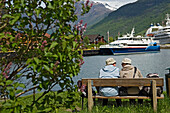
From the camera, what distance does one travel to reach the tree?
2.52m

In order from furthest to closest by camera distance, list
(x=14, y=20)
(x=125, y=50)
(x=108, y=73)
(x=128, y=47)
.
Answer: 1. (x=128, y=47)
2. (x=125, y=50)
3. (x=108, y=73)
4. (x=14, y=20)

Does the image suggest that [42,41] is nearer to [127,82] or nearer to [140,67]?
[127,82]

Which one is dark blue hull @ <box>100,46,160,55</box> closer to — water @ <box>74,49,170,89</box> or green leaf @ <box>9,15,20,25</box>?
water @ <box>74,49,170,89</box>

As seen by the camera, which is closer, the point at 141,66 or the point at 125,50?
the point at 141,66

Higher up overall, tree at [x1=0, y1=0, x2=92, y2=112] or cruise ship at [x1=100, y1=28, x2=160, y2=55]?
cruise ship at [x1=100, y1=28, x2=160, y2=55]

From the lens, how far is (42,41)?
9.61 ft

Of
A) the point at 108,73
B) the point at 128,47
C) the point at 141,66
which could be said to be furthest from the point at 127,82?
the point at 128,47

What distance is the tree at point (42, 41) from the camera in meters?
2.52

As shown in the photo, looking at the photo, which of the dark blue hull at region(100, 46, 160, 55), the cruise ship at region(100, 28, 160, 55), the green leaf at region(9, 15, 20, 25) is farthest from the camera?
the cruise ship at region(100, 28, 160, 55)

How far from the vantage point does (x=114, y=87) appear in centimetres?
573

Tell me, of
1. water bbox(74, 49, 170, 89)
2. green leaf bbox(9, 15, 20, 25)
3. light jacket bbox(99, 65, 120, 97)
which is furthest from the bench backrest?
water bbox(74, 49, 170, 89)

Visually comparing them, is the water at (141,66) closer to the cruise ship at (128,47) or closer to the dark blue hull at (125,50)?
the dark blue hull at (125,50)

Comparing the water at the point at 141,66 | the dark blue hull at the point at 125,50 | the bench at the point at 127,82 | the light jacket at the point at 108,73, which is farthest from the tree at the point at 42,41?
the dark blue hull at the point at 125,50

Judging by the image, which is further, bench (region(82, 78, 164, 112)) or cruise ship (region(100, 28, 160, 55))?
cruise ship (region(100, 28, 160, 55))
